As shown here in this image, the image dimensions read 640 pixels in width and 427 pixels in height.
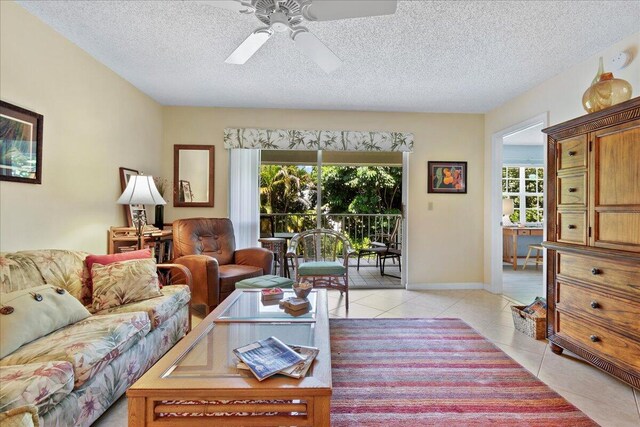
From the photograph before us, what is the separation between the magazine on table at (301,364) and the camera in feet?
3.76

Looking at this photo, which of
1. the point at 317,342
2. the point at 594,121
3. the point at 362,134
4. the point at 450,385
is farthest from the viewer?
the point at 362,134

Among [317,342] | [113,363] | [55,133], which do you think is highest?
[55,133]

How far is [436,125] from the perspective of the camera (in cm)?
420

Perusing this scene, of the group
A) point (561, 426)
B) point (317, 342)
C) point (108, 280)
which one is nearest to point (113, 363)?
point (108, 280)

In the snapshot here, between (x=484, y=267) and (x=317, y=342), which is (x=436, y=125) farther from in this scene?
(x=317, y=342)

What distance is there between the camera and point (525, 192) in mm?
6223

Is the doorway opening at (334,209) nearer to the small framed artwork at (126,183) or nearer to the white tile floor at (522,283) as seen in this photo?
the white tile floor at (522,283)

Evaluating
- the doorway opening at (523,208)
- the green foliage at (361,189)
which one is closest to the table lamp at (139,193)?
the green foliage at (361,189)

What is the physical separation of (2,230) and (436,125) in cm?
448

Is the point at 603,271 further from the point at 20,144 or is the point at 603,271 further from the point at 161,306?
the point at 20,144

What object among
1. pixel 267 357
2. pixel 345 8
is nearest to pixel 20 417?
pixel 267 357

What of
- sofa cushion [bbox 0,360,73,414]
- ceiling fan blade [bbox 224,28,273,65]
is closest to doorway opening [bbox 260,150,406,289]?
ceiling fan blade [bbox 224,28,273,65]

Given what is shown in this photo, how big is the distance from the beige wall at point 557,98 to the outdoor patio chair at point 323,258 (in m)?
2.12

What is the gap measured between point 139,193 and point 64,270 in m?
0.96
